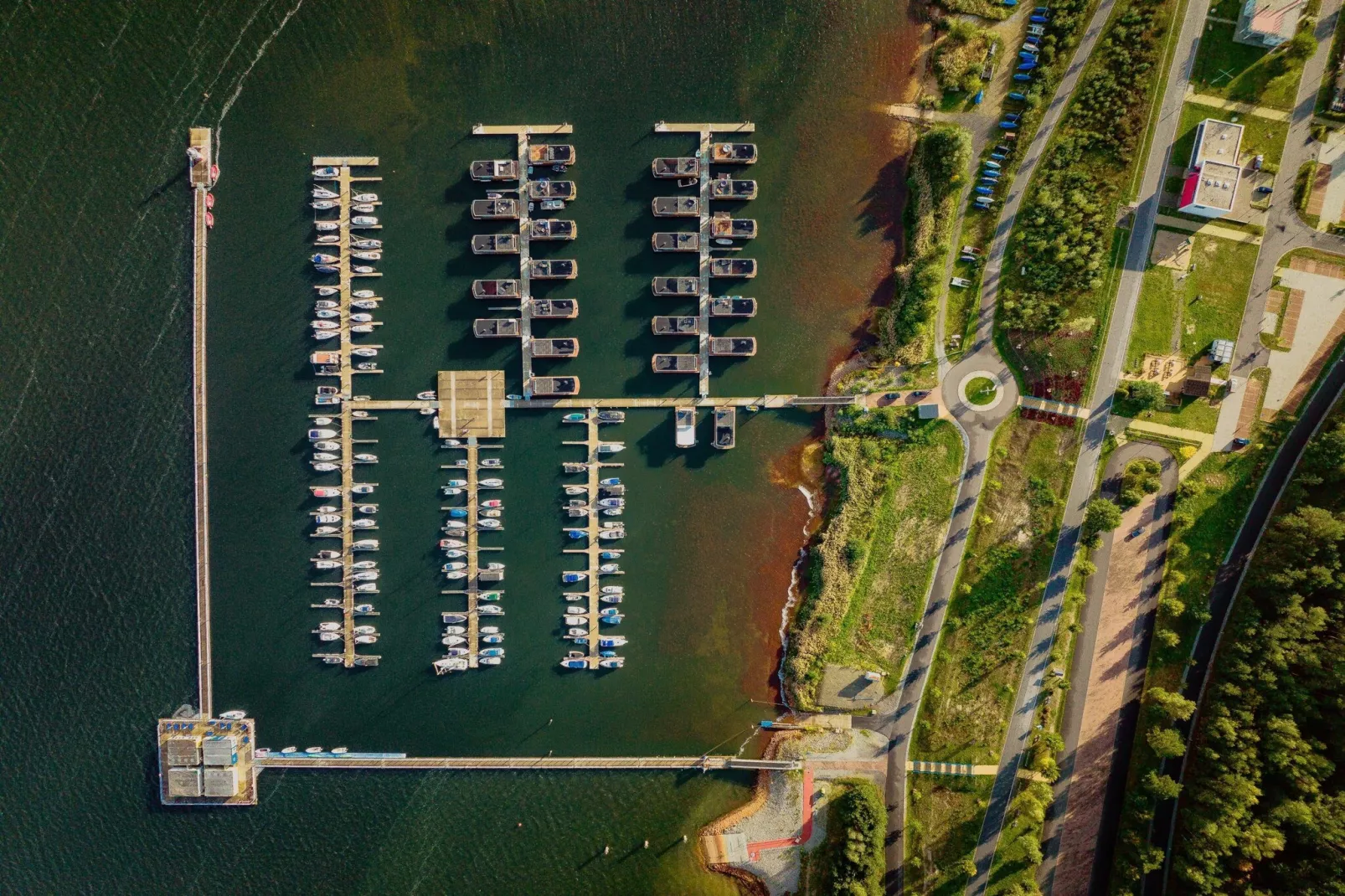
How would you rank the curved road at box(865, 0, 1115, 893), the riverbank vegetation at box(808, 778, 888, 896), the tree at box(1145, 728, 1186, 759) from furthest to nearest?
the curved road at box(865, 0, 1115, 893) → the riverbank vegetation at box(808, 778, 888, 896) → the tree at box(1145, 728, 1186, 759)

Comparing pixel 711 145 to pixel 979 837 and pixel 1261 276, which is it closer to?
pixel 1261 276

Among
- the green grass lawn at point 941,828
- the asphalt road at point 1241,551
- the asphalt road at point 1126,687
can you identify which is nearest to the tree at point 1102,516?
the asphalt road at point 1126,687

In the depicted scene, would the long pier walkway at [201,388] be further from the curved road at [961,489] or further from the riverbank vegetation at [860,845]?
the curved road at [961,489]

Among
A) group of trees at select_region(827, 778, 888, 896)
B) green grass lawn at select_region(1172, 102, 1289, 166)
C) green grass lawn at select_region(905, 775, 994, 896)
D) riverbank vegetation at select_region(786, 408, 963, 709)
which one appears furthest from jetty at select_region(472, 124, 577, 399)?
green grass lawn at select_region(1172, 102, 1289, 166)

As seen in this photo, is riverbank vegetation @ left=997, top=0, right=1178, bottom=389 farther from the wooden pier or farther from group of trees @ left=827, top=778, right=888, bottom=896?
the wooden pier

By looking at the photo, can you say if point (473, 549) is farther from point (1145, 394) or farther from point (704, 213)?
point (1145, 394)

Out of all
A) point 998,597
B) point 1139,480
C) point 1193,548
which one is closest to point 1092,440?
point 1139,480
